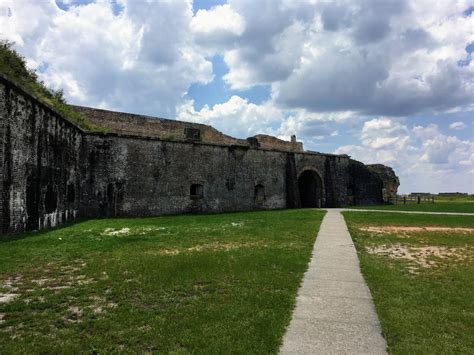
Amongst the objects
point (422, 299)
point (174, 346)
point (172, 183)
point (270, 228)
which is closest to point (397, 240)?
point (270, 228)

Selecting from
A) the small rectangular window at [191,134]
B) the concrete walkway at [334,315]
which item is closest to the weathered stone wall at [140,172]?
the small rectangular window at [191,134]

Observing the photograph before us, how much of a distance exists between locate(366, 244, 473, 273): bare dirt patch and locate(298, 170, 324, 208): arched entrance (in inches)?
794

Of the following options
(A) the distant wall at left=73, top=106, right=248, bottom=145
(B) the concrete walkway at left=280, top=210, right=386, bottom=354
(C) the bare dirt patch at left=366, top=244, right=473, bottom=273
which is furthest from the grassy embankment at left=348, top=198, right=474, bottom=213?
(B) the concrete walkway at left=280, top=210, right=386, bottom=354

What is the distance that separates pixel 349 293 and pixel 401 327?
1.48 meters

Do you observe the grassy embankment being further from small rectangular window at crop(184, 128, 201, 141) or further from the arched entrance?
small rectangular window at crop(184, 128, 201, 141)

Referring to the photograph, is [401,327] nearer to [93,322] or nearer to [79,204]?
[93,322]

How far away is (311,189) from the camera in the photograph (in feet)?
105

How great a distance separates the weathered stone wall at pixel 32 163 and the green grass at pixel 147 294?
4.90 feet

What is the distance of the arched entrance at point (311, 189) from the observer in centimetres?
3130

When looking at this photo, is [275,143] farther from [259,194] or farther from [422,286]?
[422,286]

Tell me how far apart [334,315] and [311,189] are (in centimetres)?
2757

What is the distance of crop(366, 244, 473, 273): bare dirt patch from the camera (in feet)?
A: 28.9

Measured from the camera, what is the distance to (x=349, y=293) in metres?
6.06

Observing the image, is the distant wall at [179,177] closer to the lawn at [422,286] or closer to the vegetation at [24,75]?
the vegetation at [24,75]
